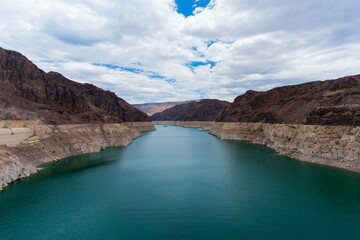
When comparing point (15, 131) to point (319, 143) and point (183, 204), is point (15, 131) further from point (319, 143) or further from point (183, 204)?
point (319, 143)

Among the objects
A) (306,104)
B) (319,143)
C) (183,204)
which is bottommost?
(183,204)

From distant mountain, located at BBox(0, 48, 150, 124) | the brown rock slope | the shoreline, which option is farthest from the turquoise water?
distant mountain, located at BBox(0, 48, 150, 124)

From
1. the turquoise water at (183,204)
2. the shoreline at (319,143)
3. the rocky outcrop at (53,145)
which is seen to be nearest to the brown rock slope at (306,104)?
the shoreline at (319,143)

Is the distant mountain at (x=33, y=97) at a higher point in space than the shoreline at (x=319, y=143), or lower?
higher

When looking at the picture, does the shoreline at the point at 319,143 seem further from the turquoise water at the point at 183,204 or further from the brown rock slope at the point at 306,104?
the turquoise water at the point at 183,204

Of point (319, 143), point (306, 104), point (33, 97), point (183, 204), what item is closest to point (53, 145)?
point (33, 97)
